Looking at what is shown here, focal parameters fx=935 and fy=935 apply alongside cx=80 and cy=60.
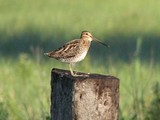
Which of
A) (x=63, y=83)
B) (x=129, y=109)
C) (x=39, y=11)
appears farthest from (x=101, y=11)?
(x=63, y=83)

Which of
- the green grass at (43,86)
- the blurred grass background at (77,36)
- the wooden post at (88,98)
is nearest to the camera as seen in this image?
the wooden post at (88,98)

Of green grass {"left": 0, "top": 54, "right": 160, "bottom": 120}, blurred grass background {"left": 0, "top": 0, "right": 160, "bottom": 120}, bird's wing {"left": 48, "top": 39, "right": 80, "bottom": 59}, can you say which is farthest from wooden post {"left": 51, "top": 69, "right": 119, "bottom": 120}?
green grass {"left": 0, "top": 54, "right": 160, "bottom": 120}

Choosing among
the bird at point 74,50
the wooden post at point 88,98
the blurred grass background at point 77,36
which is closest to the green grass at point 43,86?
the blurred grass background at point 77,36

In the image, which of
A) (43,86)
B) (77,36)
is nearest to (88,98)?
(43,86)

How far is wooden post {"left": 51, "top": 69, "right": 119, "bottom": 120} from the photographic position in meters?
5.66

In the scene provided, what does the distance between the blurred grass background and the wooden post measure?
1984mm

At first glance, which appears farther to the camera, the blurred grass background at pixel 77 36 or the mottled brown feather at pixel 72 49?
the blurred grass background at pixel 77 36

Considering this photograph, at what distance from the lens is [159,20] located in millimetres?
17797

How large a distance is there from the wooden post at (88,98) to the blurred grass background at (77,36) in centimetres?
198

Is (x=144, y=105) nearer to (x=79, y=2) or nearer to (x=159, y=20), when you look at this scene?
(x=159, y=20)

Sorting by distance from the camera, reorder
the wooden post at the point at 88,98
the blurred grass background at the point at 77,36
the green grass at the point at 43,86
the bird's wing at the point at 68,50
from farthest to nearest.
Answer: the blurred grass background at the point at 77,36
the green grass at the point at 43,86
the bird's wing at the point at 68,50
the wooden post at the point at 88,98

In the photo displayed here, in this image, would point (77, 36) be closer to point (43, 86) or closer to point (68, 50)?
point (43, 86)

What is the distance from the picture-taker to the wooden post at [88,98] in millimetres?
5660

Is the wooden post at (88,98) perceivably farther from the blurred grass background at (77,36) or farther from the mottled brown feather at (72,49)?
the blurred grass background at (77,36)
